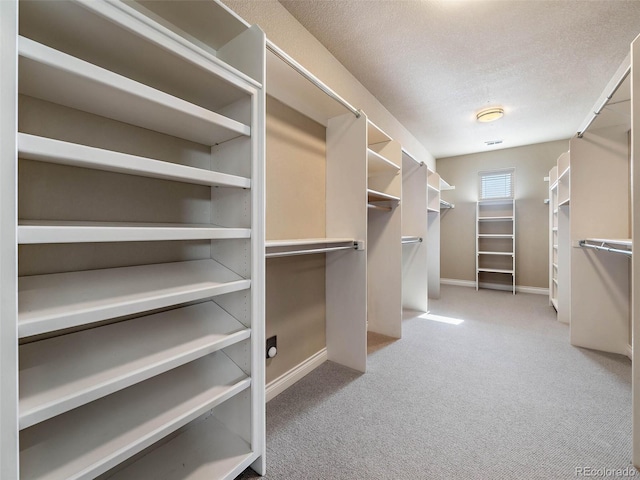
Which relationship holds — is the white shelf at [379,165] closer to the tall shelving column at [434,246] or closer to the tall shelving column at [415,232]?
the tall shelving column at [415,232]

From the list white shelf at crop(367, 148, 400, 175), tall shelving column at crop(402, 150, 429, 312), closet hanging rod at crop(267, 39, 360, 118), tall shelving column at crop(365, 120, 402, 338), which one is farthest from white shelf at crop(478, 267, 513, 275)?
closet hanging rod at crop(267, 39, 360, 118)

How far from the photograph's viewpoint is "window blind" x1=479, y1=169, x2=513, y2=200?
512 cm

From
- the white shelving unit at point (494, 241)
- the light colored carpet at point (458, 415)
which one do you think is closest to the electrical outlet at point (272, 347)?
the light colored carpet at point (458, 415)

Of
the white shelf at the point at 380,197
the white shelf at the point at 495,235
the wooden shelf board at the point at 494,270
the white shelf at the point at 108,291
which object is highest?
the white shelf at the point at 380,197

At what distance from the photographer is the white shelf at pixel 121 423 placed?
2.50 feet

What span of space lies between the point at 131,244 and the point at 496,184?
19.6 ft

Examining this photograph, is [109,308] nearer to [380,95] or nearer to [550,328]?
[380,95]

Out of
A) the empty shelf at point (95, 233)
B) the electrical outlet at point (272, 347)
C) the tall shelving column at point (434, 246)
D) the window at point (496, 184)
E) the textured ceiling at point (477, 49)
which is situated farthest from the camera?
the window at point (496, 184)

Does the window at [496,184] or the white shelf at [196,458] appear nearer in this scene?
the white shelf at [196,458]

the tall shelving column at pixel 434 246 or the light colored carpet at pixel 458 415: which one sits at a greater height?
the tall shelving column at pixel 434 246

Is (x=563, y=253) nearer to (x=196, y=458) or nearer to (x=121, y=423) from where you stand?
(x=196, y=458)

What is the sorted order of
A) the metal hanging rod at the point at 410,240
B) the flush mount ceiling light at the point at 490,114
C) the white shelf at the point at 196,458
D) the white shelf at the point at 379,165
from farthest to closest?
the flush mount ceiling light at the point at 490,114
the metal hanging rod at the point at 410,240
the white shelf at the point at 379,165
the white shelf at the point at 196,458

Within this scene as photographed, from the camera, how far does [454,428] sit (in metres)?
1.49

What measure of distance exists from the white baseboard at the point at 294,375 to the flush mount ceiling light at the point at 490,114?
350 centimetres
